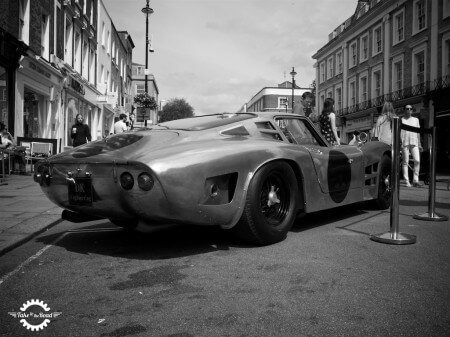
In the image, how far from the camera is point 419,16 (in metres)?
22.5

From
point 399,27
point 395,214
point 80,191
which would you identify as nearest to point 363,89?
point 399,27

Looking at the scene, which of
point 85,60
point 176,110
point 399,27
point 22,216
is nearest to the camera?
point 22,216

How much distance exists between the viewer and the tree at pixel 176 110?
6188 cm

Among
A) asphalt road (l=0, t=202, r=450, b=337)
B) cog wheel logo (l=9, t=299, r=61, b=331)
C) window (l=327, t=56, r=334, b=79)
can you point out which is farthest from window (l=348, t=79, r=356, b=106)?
cog wheel logo (l=9, t=299, r=61, b=331)

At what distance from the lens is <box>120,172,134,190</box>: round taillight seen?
2.98 m

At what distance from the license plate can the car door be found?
201 cm

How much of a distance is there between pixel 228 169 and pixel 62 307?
1.51 meters

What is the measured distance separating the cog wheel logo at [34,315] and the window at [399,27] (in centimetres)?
2608

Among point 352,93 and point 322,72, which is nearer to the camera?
point 352,93

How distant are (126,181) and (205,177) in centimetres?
57

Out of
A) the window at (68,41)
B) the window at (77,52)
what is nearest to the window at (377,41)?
the window at (77,52)

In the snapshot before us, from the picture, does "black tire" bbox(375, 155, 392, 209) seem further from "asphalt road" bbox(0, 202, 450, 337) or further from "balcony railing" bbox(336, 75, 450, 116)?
"balcony railing" bbox(336, 75, 450, 116)

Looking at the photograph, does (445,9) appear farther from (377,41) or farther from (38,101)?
(38,101)

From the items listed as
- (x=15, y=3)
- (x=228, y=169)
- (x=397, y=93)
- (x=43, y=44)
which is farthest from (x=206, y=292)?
(x=397, y=93)
